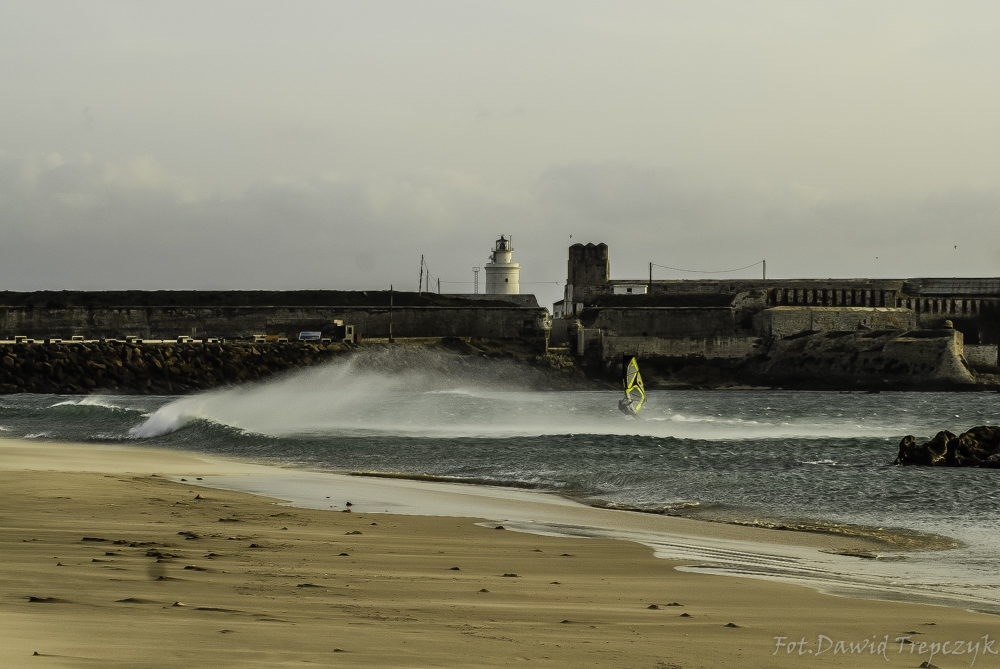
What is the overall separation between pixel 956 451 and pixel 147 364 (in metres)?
35.9

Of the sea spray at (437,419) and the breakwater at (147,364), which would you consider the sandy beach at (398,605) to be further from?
the breakwater at (147,364)

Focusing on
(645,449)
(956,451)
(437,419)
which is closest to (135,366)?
(437,419)

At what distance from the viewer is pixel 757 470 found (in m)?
12.7

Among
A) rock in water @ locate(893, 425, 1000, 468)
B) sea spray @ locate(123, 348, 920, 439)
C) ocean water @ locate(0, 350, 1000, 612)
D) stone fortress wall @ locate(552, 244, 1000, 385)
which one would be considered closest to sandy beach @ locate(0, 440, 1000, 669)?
ocean water @ locate(0, 350, 1000, 612)

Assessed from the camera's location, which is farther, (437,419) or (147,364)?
(147,364)

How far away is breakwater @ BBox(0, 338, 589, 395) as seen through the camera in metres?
41.0

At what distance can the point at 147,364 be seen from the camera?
4284 centimetres

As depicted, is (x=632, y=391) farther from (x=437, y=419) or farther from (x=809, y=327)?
(x=809, y=327)

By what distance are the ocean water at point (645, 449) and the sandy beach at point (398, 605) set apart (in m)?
1.22

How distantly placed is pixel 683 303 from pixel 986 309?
1862 centimetres

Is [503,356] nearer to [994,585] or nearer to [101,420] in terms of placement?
[101,420]

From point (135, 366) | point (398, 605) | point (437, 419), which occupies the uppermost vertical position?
point (398, 605)

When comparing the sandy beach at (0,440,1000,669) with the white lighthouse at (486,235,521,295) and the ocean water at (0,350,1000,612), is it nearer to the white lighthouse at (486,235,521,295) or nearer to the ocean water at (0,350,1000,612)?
the ocean water at (0,350,1000,612)

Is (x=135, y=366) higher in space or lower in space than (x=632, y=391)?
lower
